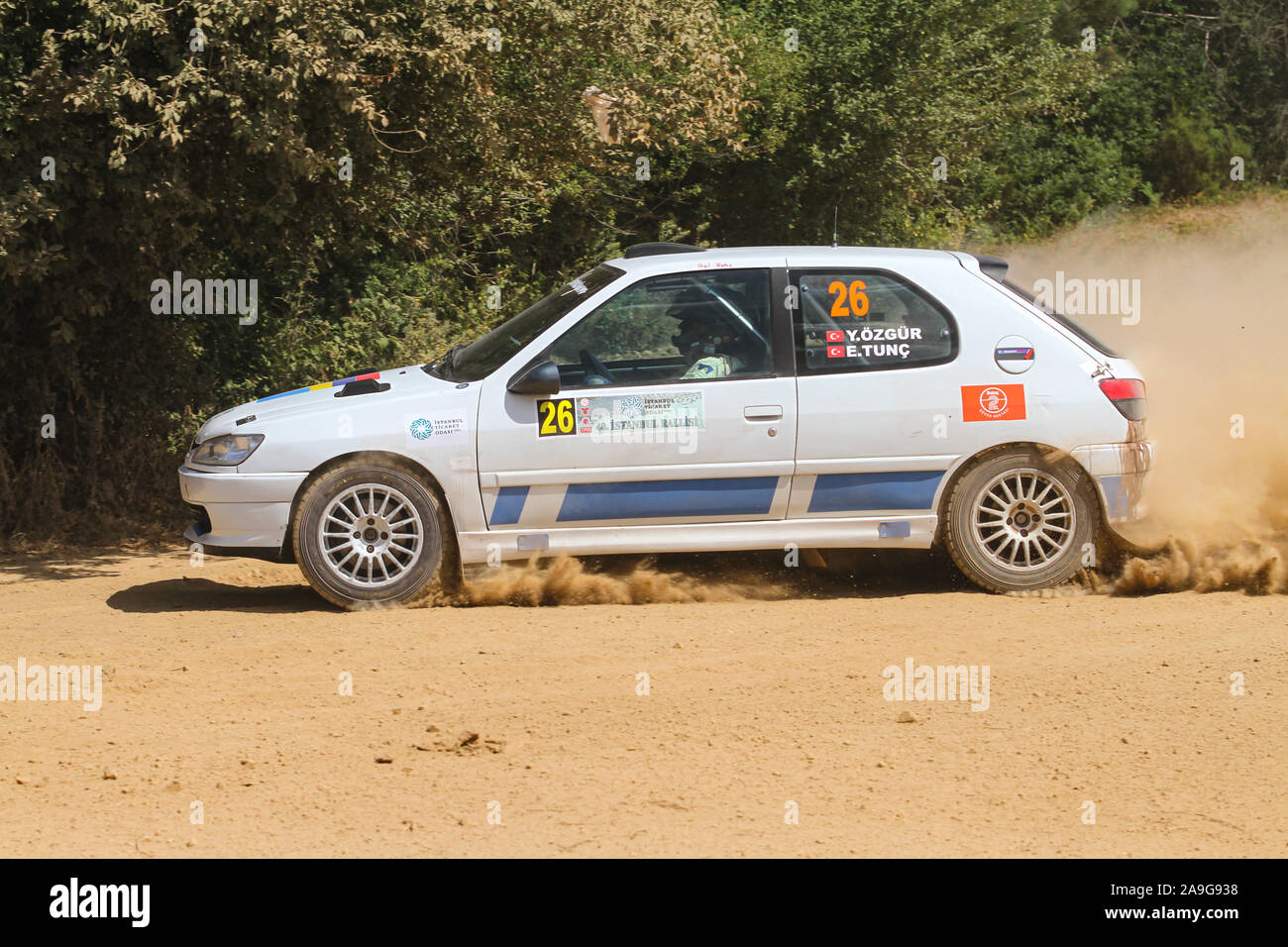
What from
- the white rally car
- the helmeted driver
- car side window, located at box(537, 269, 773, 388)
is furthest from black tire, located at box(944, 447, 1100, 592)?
the helmeted driver

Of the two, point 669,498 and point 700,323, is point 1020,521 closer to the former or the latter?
point 669,498

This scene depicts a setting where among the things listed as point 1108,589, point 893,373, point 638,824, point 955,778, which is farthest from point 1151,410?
point 638,824

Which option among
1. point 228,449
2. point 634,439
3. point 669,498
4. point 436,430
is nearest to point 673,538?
point 669,498

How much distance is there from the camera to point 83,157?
8.60 metres

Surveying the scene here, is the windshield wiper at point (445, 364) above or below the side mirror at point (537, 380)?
above

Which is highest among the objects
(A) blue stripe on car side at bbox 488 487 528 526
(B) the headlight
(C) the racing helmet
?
(C) the racing helmet

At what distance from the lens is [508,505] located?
279 inches

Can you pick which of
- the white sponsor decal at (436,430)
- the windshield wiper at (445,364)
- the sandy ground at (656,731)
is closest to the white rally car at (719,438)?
the white sponsor decal at (436,430)

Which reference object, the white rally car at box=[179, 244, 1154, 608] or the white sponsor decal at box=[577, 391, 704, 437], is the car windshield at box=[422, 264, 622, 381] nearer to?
the white rally car at box=[179, 244, 1154, 608]

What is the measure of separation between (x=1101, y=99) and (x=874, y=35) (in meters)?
10.3

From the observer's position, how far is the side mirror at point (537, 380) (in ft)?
22.9

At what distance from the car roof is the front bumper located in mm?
2232

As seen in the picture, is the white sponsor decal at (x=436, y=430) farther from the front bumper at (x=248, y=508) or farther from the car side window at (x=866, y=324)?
the car side window at (x=866, y=324)

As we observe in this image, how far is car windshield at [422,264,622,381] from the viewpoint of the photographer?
7.29 metres
